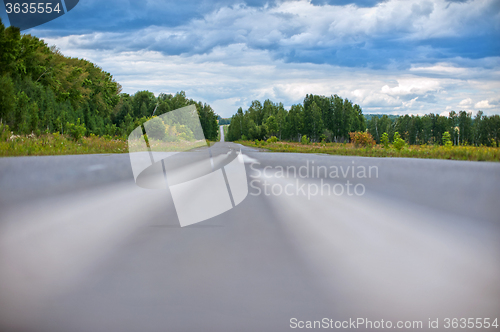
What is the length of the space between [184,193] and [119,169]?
5.20m

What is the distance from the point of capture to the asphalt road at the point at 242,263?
2883mm

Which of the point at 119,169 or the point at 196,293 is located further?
the point at 119,169

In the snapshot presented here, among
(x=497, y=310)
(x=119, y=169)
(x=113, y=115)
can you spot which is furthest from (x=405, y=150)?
(x=113, y=115)

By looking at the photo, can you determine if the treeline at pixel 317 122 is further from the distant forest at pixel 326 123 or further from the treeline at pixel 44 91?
the treeline at pixel 44 91

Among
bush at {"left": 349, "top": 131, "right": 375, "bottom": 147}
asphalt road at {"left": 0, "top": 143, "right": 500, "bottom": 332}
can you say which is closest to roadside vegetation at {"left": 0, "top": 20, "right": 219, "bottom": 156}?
asphalt road at {"left": 0, "top": 143, "right": 500, "bottom": 332}

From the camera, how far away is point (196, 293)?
10.4 feet

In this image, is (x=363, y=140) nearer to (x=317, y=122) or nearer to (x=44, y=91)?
(x=44, y=91)

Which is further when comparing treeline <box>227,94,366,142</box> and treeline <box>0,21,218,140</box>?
treeline <box>227,94,366,142</box>

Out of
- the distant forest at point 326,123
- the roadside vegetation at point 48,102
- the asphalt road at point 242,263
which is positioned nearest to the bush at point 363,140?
the roadside vegetation at point 48,102

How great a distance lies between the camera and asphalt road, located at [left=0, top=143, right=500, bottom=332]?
9.46 feet

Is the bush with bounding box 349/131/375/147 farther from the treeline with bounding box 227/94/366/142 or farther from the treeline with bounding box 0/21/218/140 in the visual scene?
the treeline with bounding box 227/94/366/142

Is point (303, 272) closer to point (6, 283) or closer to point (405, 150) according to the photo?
point (6, 283)

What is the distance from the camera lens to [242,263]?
3926 millimetres

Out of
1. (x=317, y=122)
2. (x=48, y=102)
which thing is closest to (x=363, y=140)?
(x=48, y=102)
